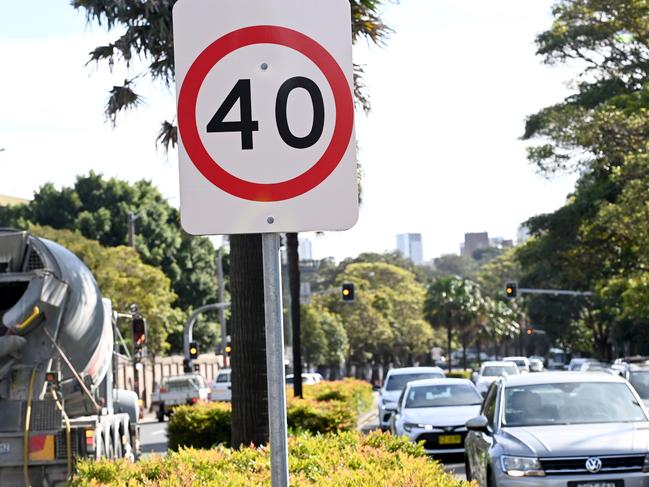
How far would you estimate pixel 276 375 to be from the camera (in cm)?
400

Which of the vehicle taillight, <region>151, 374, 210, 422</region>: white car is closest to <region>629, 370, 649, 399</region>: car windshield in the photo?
the vehicle taillight

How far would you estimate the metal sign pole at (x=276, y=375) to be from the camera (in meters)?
3.98

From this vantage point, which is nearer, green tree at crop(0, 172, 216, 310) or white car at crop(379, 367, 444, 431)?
white car at crop(379, 367, 444, 431)

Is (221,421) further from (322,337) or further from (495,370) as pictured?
(322,337)

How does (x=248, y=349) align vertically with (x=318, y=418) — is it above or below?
above

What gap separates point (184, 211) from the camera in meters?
4.11

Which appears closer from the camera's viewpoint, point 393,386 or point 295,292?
point 393,386

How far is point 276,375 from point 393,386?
24.4 metres

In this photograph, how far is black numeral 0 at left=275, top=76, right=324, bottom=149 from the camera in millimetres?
4125

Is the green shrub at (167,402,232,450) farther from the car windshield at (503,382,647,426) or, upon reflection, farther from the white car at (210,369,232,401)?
the white car at (210,369,232,401)

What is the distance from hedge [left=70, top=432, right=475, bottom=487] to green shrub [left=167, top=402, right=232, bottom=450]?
35.3 ft

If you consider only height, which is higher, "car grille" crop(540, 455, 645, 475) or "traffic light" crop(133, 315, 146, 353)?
"traffic light" crop(133, 315, 146, 353)

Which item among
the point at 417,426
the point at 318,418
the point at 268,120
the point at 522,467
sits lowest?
the point at 417,426

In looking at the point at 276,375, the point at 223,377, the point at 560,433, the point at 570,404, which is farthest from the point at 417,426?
the point at 223,377
